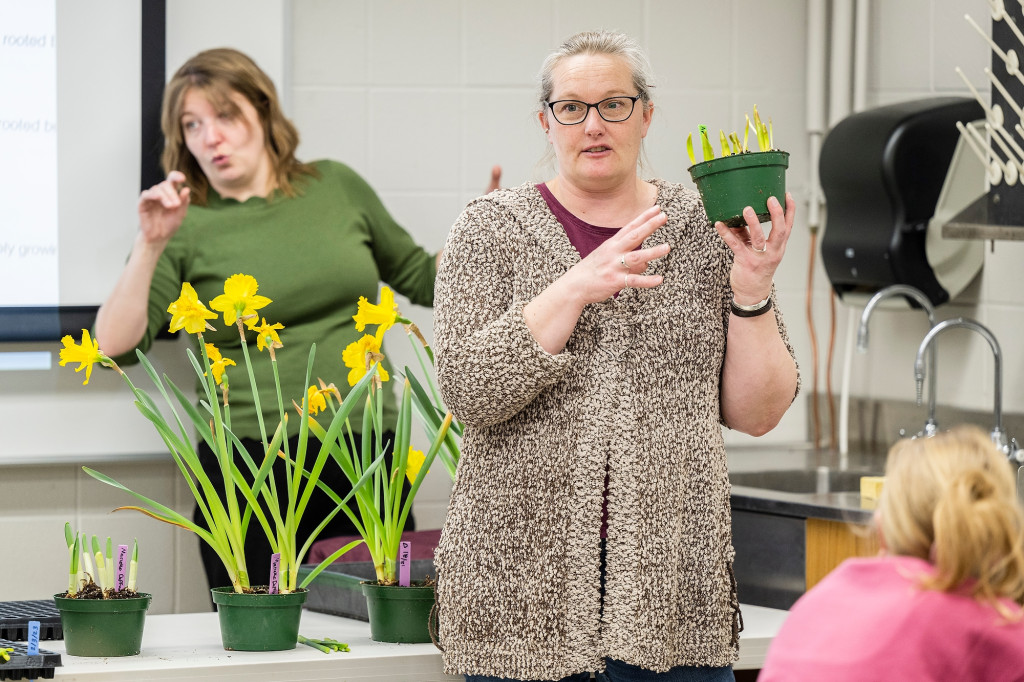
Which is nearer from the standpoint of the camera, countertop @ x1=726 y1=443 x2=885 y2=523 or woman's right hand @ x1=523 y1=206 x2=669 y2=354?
woman's right hand @ x1=523 y1=206 x2=669 y2=354

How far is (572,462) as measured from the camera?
1632 mm

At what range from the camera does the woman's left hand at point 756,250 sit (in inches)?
61.9

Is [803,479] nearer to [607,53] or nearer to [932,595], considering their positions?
[607,53]

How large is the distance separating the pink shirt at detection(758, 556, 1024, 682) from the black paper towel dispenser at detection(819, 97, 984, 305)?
1992mm

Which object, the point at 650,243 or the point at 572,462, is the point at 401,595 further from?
the point at 650,243

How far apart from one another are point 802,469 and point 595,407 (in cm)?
150

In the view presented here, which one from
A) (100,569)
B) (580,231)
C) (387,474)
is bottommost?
(100,569)

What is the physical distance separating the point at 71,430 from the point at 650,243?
5.94ft

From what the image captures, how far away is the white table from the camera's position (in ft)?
5.50

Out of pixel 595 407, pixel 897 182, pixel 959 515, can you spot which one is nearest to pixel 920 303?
pixel 897 182

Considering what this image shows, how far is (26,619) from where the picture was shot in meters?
1.82

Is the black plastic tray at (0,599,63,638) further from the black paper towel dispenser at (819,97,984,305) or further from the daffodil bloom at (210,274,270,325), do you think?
the black paper towel dispenser at (819,97,984,305)

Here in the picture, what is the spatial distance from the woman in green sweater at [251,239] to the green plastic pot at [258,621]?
2.85 ft

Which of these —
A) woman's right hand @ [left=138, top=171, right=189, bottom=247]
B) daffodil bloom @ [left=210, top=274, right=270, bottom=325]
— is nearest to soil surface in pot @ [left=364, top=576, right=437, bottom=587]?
daffodil bloom @ [left=210, top=274, right=270, bottom=325]
